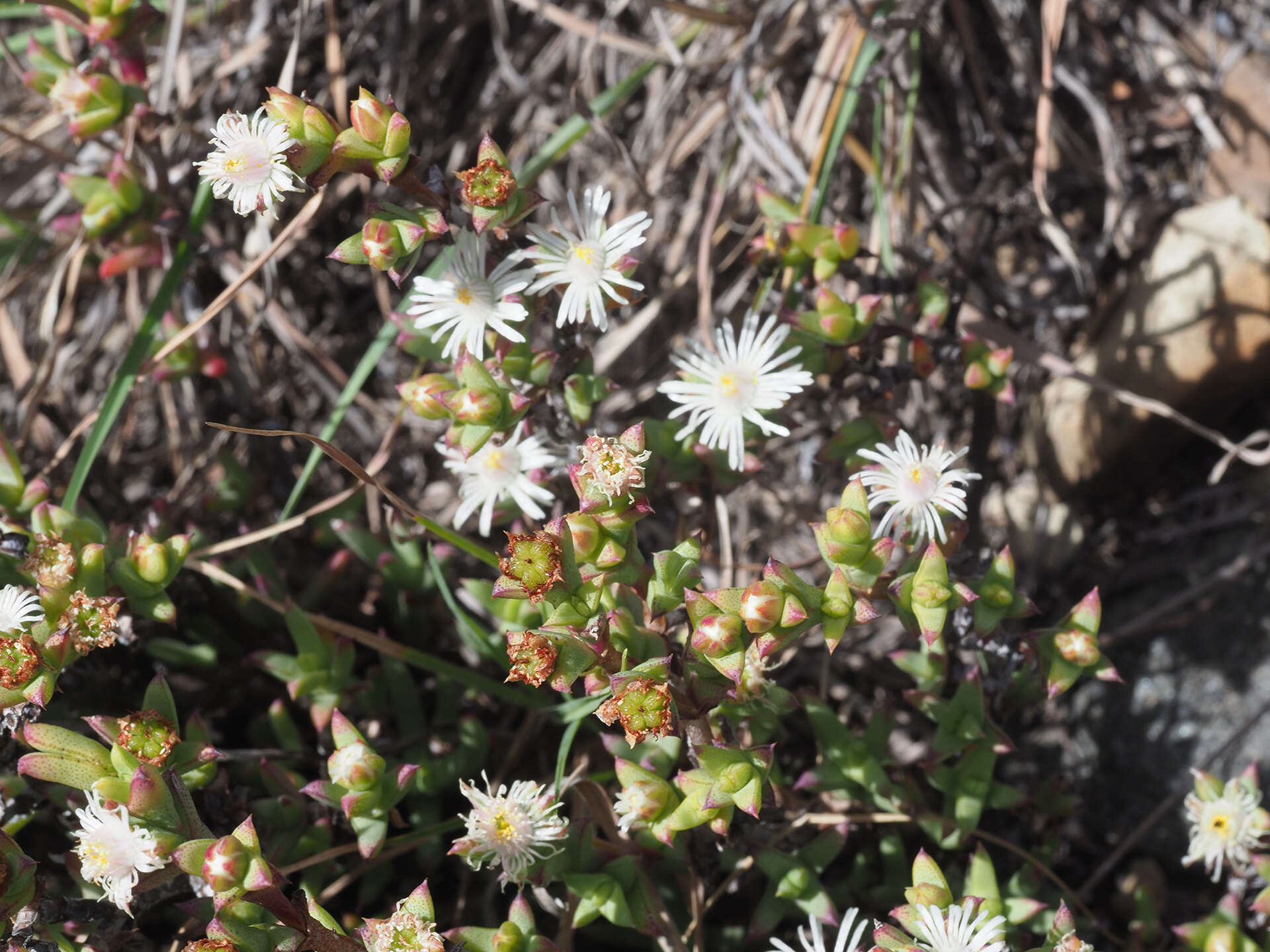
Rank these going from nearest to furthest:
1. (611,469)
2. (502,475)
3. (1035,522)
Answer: (611,469) < (502,475) < (1035,522)

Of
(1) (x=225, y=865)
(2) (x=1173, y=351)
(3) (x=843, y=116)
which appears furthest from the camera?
(2) (x=1173, y=351)

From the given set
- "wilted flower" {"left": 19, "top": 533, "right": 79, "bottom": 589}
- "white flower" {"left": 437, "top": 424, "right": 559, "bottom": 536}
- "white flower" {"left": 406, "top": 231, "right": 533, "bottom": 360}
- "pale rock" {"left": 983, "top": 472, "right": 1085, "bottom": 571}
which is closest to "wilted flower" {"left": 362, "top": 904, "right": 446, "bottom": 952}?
"white flower" {"left": 437, "top": 424, "right": 559, "bottom": 536}

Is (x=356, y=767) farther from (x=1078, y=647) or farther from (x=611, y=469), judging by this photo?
(x=1078, y=647)

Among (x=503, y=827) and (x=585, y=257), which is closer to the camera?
(x=503, y=827)

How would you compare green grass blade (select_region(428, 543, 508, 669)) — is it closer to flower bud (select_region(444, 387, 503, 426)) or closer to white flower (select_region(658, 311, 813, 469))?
flower bud (select_region(444, 387, 503, 426))

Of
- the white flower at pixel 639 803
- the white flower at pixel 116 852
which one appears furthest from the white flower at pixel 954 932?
the white flower at pixel 116 852

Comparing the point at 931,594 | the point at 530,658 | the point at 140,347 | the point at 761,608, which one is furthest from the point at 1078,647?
the point at 140,347

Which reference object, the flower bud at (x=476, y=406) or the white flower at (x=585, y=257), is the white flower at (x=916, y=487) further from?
the flower bud at (x=476, y=406)

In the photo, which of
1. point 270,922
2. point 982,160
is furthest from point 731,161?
point 270,922
